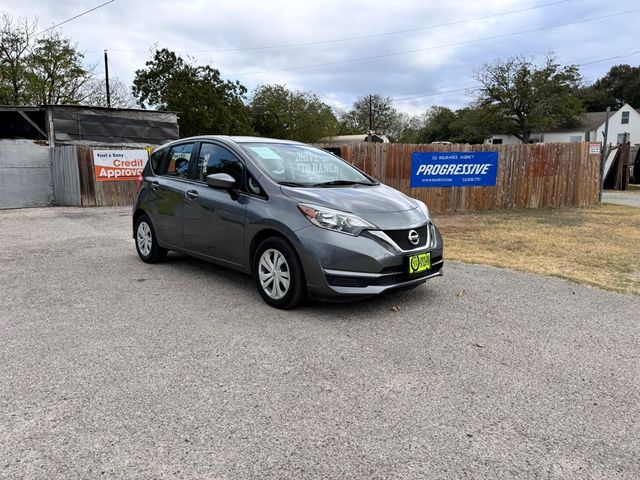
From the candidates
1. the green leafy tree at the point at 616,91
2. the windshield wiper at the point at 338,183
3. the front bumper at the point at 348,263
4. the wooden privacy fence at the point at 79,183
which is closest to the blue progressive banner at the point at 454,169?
the windshield wiper at the point at 338,183

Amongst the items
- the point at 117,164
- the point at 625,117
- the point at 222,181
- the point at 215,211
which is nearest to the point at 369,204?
the point at 222,181

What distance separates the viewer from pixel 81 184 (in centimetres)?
1536

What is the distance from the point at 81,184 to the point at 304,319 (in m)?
13.4

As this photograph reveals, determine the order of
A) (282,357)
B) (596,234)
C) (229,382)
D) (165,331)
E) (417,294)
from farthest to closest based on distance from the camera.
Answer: (596,234)
(417,294)
(165,331)
(282,357)
(229,382)

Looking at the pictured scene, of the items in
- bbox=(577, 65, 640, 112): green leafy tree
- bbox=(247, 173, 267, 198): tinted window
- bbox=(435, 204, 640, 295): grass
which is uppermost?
bbox=(577, 65, 640, 112): green leafy tree

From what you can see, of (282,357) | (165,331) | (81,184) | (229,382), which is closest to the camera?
(229,382)

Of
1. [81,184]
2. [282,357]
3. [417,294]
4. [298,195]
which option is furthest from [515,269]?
[81,184]

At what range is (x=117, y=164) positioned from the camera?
15.8m

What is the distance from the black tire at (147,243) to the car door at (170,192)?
18 centimetres

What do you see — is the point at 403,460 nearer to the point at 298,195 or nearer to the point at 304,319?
the point at 304,319

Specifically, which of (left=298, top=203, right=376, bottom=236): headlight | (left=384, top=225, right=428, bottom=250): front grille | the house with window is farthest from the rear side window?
the house with window

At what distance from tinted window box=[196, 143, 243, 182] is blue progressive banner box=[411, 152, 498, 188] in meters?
7.32

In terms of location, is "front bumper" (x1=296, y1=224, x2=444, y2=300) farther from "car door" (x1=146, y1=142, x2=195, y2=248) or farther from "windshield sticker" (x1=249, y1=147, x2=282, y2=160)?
"car door" (x1=146, y1=142, x2=195, y2=248)

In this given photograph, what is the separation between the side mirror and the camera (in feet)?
16.7
